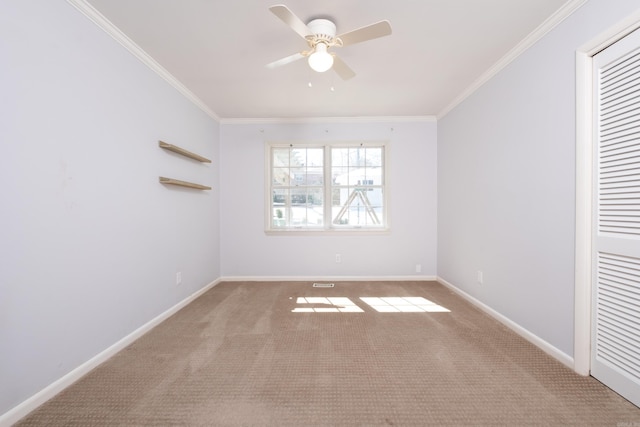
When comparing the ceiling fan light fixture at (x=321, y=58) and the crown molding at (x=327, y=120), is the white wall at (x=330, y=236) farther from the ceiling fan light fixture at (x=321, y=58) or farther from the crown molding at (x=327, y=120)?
the ceiling fan light fixture at (x=321, y=58)

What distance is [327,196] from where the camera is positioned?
397 cm

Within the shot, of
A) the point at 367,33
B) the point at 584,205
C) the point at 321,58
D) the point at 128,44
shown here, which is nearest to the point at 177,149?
the point at 128,44

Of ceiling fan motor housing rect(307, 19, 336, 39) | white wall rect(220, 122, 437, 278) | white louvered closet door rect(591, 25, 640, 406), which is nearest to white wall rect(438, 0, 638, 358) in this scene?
white louvered closet door rect(591, 25, 640, 406)

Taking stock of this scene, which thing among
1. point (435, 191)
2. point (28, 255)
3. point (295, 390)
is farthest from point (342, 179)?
point (28, 255)

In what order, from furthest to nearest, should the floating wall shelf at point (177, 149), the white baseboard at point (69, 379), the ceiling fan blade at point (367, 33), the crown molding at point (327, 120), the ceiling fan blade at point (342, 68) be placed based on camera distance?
the crown molding at point (327, 120) < the floating wall shelf at point (177, 149) < the ceiling fan blade at point (342, 68) < the ceiling fan blade at point (367, 33) < the white baseboard at point (69, 379)

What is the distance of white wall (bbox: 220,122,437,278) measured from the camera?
3.88 meters

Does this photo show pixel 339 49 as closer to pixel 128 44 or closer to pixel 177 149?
pixel 128 44

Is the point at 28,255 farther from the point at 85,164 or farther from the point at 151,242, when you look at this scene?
the point at 151,242

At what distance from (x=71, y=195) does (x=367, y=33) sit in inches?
86.2

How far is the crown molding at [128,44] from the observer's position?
5.65ft

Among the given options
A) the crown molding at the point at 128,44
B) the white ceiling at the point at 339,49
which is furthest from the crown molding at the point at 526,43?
the crown molding at the point at 128,44

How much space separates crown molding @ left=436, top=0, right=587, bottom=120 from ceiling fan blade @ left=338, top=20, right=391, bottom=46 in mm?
1288

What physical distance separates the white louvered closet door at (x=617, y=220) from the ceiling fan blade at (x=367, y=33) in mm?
1357

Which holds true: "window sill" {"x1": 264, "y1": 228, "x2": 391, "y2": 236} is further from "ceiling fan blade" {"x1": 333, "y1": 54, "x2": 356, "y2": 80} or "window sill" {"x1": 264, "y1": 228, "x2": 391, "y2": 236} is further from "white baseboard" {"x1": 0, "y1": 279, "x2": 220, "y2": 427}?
"ceiling fan blade" {"x1": 333, "y1": 54, "x2": 356, "y2": 80}
